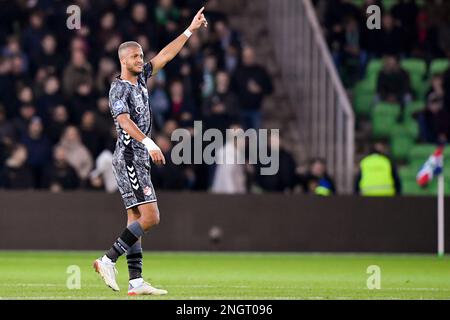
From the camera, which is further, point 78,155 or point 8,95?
point 8,95

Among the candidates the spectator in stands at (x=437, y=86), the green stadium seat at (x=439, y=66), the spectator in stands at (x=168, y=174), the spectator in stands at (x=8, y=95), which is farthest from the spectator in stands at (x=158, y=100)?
the green stadium seat at (x=439, y=66)

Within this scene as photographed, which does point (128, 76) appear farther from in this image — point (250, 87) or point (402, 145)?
point (402, 145)

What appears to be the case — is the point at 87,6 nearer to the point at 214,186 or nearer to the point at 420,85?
the point at 214,186

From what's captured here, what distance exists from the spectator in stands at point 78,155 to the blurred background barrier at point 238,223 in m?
0.82

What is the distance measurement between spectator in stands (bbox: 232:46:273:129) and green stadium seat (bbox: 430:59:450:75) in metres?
3.88

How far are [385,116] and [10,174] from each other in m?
7.63

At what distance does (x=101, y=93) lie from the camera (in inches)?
1013

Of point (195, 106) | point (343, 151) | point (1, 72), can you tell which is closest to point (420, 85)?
point (343, 151)

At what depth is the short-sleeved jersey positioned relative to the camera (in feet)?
47.0

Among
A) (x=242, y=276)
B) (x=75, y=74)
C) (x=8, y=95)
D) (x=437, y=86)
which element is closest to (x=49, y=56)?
(x=75, y=74)

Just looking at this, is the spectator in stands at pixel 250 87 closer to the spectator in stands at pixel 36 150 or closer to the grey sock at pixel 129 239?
the spectator in stands at pixel 36 150

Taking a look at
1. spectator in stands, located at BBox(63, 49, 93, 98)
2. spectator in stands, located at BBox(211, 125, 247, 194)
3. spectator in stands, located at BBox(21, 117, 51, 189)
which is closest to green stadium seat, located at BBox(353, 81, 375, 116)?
spectator in stands, located at BBox(211, 125, 247, 194)

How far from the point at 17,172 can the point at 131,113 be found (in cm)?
1025

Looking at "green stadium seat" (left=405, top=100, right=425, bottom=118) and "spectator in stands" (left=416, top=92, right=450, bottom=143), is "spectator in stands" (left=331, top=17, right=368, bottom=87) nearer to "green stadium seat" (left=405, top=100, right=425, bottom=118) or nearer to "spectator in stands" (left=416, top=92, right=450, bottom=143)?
"green stadium seat" (left=405, top=100, right=425, bottom=118)
